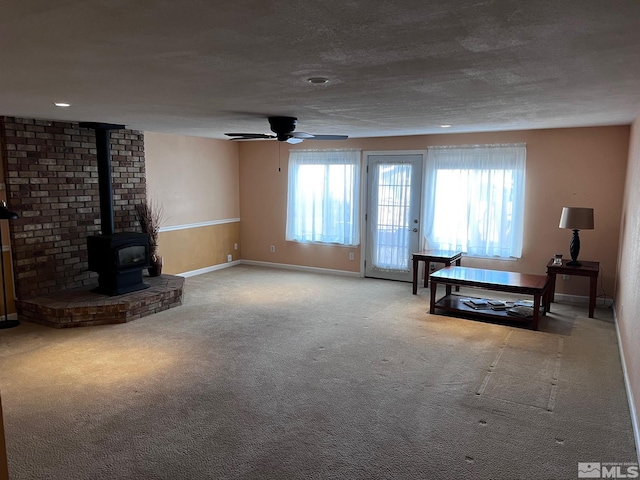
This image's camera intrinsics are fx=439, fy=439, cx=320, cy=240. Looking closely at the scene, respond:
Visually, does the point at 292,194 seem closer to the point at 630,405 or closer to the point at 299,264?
the point at 299,264

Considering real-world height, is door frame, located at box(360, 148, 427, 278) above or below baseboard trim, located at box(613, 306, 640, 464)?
above

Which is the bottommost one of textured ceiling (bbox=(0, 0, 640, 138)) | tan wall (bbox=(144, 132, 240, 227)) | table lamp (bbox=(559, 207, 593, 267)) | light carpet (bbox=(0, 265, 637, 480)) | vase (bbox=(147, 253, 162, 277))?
light carpet (bbox=(0, 265, 637, 480))

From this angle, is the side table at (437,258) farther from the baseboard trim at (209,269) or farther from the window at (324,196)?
Result: the baseboard trim at (209,269)

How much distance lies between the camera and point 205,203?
7.38 meters

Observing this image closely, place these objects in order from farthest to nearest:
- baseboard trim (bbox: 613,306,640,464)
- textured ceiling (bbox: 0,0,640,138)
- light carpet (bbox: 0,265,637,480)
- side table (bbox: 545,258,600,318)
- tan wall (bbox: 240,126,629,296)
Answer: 1. tan wall (bbox: 240,126,629,296)
2. side table (bbox: 545,258,600,318)
3. baseboard trim (bbox: 613,306,640,464)
4. light carpet (bbox: 0,265,637,480)
5. textured ceiling (bbox: 0,0,640,138)

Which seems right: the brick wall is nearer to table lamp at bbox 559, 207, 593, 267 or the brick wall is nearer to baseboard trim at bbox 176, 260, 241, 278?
baseboard trim at bbox 176, 260, 241, 278

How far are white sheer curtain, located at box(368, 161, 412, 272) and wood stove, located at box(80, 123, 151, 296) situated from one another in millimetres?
3443

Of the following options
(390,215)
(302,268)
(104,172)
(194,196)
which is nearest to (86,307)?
(104,172)

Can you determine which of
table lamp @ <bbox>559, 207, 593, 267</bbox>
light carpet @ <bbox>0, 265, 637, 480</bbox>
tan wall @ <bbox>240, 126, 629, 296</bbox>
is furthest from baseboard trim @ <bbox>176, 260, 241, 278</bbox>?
table lamp @ <bbox>559, 207, 593, 267</bbox>

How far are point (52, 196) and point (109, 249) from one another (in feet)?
3.06

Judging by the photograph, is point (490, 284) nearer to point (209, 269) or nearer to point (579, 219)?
point (579, 219)

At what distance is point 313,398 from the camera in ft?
10.5

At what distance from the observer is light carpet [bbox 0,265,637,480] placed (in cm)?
249

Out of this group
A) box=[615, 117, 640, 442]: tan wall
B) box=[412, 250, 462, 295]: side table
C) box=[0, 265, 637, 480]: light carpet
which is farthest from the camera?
box=[412, 250, 462, 295]: side table
